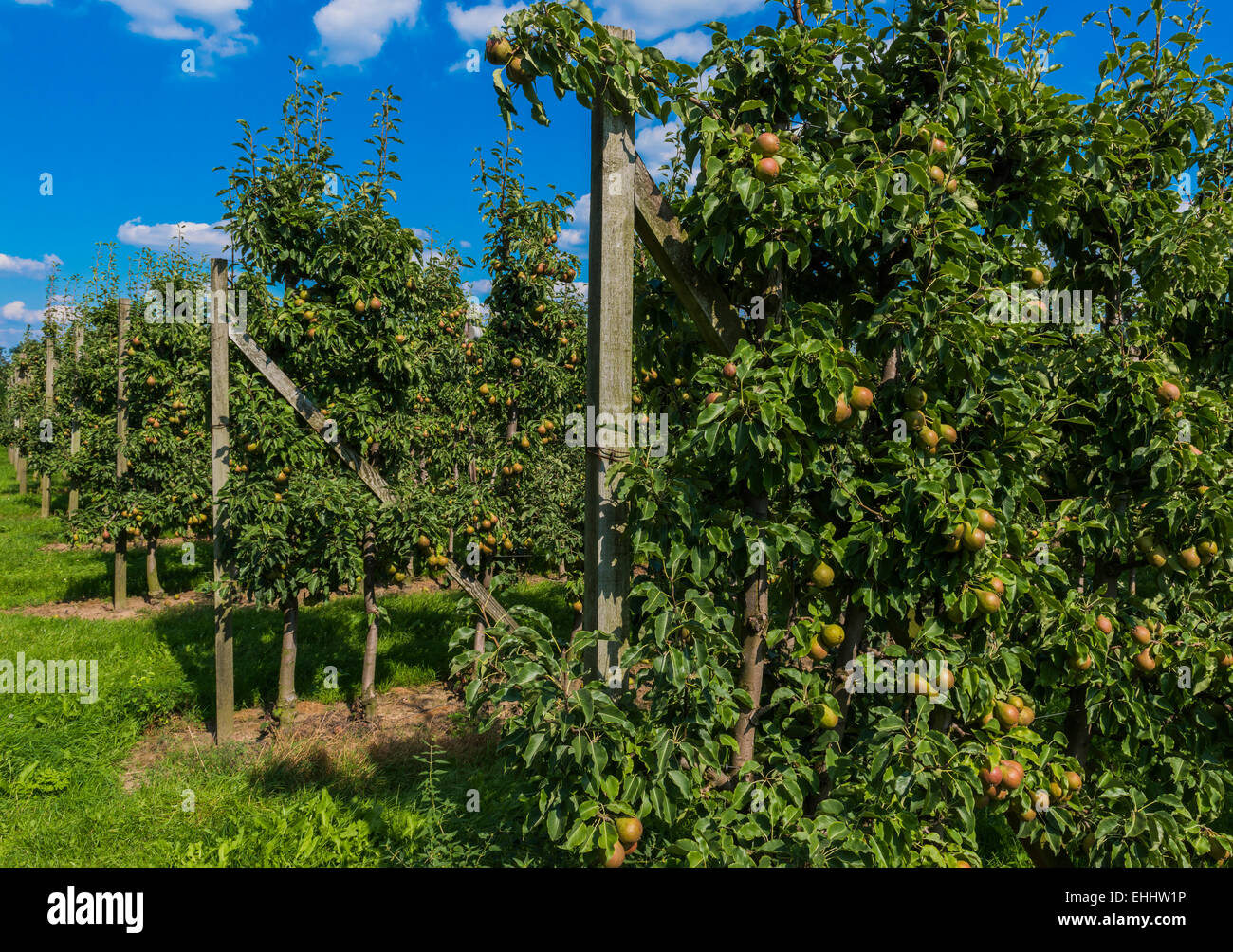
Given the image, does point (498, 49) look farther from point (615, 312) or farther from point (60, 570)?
point (60, 570)

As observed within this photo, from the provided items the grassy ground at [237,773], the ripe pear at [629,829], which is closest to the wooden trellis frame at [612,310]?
the ripe pear at [629,829]

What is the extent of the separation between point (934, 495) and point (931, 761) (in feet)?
3.18

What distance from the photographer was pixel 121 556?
10836 mm

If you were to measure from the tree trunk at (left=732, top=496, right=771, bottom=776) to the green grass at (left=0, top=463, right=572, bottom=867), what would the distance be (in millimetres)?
943

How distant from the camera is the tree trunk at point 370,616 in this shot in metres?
6.87

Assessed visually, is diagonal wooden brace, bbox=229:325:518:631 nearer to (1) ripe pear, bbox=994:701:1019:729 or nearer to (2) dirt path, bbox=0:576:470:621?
(1) ripe pear, bbox=994:701:1019:729

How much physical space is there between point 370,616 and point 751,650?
16.3ft

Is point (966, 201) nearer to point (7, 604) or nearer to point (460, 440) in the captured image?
point (460, 440)

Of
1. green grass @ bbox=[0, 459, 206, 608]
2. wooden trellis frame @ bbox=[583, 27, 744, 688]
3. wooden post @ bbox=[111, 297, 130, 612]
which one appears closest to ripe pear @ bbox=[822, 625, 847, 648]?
wooden trellis frame @ bbox=[583, 27, 744, 688]

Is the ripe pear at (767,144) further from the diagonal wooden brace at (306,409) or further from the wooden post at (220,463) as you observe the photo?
the wooden post at (220,463)

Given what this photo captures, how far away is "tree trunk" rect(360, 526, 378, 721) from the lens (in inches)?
271

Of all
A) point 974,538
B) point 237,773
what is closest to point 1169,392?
point 974,538

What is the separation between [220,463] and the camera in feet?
21.2

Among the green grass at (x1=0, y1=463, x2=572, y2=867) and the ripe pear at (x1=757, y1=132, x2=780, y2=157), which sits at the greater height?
the ripe pear at (x1=757, y1=132, x2=780, y2=157)
